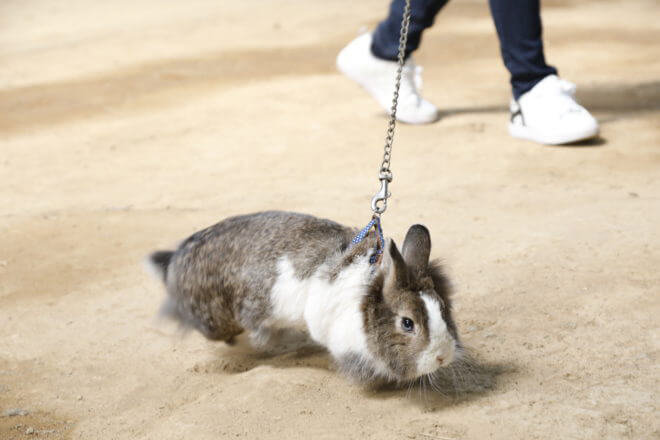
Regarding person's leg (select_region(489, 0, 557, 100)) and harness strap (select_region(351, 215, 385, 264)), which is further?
person's leg (select_region(489, 0, 557, 100))

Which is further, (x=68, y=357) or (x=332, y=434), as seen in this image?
(x=68, y=357)

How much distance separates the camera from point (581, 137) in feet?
19.2

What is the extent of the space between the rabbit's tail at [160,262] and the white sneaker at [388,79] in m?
3.24

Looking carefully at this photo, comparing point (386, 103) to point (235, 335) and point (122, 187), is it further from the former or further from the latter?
point (235, 335)

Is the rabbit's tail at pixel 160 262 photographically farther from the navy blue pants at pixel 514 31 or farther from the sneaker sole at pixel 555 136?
the sneaker sole at pixel 555 136

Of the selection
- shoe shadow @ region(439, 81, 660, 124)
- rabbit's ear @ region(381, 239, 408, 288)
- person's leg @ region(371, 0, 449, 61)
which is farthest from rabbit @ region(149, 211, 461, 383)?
shoe shadow @ region(439, 81, 660, 124)

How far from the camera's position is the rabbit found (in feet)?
9.27

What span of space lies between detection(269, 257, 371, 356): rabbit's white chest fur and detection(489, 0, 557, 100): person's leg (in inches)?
127

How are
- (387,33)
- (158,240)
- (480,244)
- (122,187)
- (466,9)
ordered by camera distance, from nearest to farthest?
(480,244) → (158,240) → (122,187) → (387,33) → (466,9)

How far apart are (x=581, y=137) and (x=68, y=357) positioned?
3831 millimetres

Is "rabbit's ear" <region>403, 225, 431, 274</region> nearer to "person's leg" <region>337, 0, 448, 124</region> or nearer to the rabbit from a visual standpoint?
the rabbit

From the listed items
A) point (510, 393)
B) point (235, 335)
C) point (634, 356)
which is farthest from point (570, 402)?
point (235, 335)

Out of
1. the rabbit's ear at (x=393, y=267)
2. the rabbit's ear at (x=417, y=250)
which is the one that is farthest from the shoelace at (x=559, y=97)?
the rabbit's ear at (x=393, y=267)

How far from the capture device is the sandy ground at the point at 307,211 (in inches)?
117
